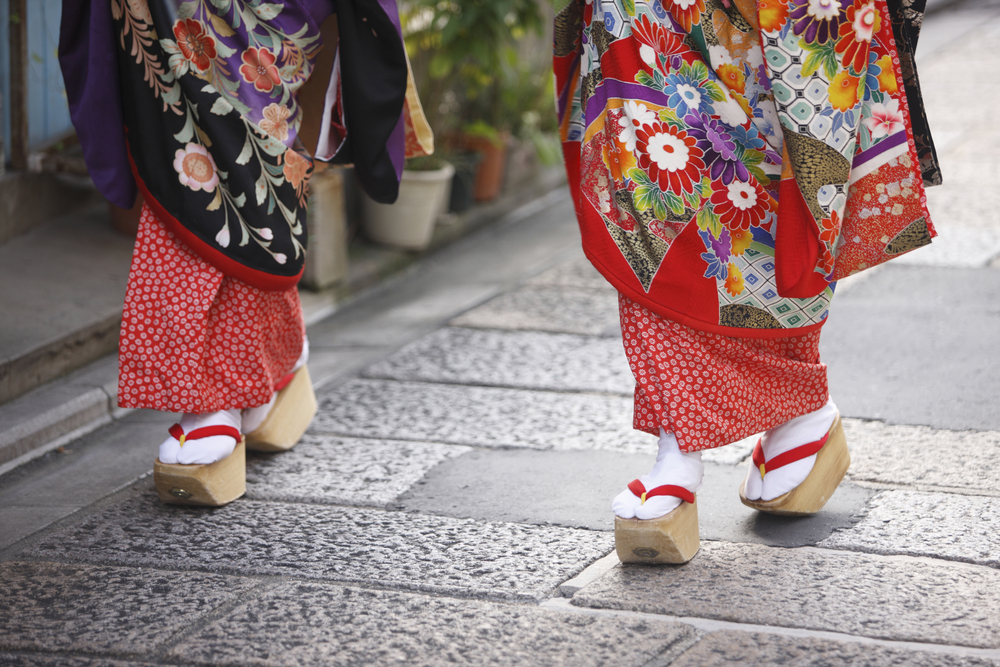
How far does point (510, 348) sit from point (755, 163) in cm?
159

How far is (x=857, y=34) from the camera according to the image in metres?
1.93

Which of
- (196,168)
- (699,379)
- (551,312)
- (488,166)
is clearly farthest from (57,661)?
(488,166)

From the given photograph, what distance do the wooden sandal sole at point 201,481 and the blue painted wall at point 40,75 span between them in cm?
205

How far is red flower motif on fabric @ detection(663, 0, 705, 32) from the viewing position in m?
1.99

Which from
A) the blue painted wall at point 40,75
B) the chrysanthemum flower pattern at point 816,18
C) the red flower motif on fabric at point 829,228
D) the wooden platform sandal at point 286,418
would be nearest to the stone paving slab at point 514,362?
the wooden platform sandal at point 286,418

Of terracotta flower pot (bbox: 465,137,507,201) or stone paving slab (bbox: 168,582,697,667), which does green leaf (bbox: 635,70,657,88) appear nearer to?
stone paving slab (bbox: 168,582,697,667)

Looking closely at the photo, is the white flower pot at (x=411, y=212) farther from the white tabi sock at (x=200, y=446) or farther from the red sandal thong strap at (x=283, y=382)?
the white tabi sock at (x=200, y=446)

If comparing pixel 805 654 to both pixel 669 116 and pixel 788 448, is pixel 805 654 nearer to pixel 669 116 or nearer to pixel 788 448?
pixel 788 448

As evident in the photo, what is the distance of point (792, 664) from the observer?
1739 millimetres

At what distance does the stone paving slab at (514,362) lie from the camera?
3.24 m

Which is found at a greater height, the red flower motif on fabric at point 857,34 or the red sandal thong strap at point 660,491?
the red flower motif on fabric at point 857,34

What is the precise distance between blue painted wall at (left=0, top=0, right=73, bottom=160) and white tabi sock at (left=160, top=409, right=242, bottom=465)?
2.02m

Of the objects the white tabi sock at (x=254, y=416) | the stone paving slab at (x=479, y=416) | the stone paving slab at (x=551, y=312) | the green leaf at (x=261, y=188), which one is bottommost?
the stone paving slab at (x=551, y=312)

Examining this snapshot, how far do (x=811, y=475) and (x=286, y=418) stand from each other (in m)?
1.28
